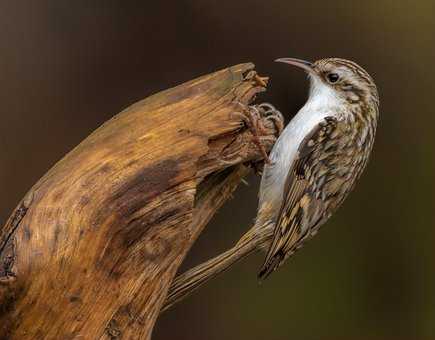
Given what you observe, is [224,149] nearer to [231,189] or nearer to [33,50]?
[231,189]

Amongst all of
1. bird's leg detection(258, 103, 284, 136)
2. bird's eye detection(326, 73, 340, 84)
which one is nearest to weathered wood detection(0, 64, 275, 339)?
bird's leg detection(258, 103, 284, 136)

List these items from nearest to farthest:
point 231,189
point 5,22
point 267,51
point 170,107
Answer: point 170,107 → point 231,189 → point 5,22 → point 267,51

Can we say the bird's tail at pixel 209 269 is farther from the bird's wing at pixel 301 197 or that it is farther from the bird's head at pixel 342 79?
the bird's head at pixel 342 79

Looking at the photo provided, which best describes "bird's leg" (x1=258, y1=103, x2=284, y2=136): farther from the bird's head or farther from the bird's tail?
the bird's tail

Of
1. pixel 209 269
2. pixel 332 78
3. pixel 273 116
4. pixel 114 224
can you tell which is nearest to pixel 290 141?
pixel 273 116

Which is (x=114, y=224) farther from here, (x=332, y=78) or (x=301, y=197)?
(x=332, y=78)

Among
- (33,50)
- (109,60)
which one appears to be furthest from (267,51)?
(33,50)

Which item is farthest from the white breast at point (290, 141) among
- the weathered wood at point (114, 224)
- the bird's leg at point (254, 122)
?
the weathered wood at point (114, 224)

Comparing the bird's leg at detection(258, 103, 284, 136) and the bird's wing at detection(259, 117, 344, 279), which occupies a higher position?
the bird's leg at detection(258, 103, 284, 136)
